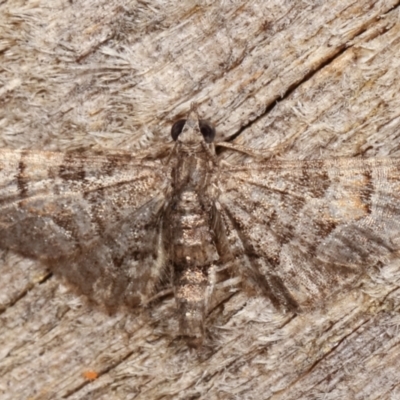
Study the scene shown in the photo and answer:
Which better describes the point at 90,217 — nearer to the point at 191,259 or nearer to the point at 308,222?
the point at 191,259

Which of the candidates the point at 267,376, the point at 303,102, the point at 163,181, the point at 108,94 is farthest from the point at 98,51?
the point at 267,376

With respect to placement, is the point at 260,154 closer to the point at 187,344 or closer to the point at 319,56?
the point at 319,56

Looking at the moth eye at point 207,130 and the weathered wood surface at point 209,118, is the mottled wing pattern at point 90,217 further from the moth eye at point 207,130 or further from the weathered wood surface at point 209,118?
the moth eye at point 207,130

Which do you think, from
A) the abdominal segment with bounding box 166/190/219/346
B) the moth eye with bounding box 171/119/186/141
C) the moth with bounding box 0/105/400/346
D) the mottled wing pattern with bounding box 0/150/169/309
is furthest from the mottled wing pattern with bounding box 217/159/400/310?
the mottled wing pattern with bounding box 0/150/169/309

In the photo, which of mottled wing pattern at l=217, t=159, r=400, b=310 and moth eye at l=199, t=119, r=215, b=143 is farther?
moth eye at l=199, t=119, r=215, b=143

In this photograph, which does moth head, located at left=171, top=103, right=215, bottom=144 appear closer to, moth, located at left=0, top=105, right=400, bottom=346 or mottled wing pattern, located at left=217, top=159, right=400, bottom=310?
moth, located at left=0, top=105, right=400, bottom=346

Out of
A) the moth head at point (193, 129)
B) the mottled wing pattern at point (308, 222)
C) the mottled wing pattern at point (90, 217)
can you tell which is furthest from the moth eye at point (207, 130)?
the mottled wing pattern at point (90, 217)
